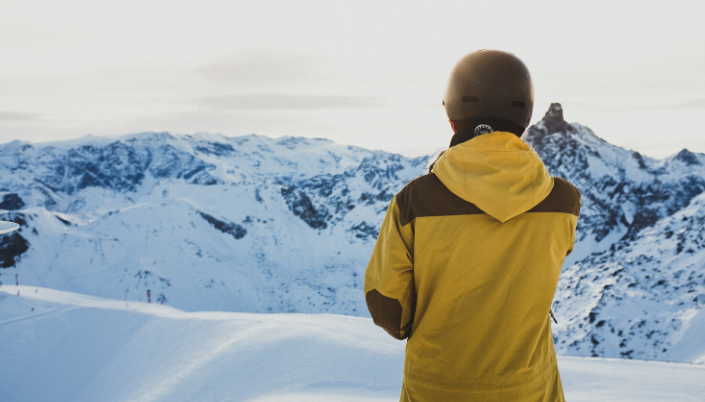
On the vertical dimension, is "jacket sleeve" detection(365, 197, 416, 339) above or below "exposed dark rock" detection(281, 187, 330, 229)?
above

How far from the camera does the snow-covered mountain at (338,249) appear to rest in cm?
2102

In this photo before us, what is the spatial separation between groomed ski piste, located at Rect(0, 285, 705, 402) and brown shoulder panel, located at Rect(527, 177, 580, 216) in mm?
4794

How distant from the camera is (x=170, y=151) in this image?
19000cm

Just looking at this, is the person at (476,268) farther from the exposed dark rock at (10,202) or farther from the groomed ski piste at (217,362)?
Answer: the exposed dark rock at (10,202)

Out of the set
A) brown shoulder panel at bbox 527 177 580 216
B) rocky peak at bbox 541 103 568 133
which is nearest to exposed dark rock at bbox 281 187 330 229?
rocky peak at bbox 541 103 568 133

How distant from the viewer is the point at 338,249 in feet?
200

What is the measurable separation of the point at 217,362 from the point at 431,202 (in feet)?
26.3

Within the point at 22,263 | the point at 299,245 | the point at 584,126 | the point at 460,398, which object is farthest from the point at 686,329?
the point at 584,126

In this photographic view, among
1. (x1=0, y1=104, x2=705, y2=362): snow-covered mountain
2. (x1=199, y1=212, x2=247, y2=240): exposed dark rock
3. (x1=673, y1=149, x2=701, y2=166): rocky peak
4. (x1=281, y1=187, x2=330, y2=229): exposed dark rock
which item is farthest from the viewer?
(x1=673, y1=149, x2=701, y2=166): rocky peak

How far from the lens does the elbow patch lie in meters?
1.74

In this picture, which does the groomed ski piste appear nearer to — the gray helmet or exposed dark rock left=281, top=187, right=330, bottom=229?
the gray helmet

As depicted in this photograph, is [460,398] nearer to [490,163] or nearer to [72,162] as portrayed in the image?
[490,163]

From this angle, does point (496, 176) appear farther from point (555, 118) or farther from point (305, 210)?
point (555, 118)

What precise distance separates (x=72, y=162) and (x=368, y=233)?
156713 millimetres
